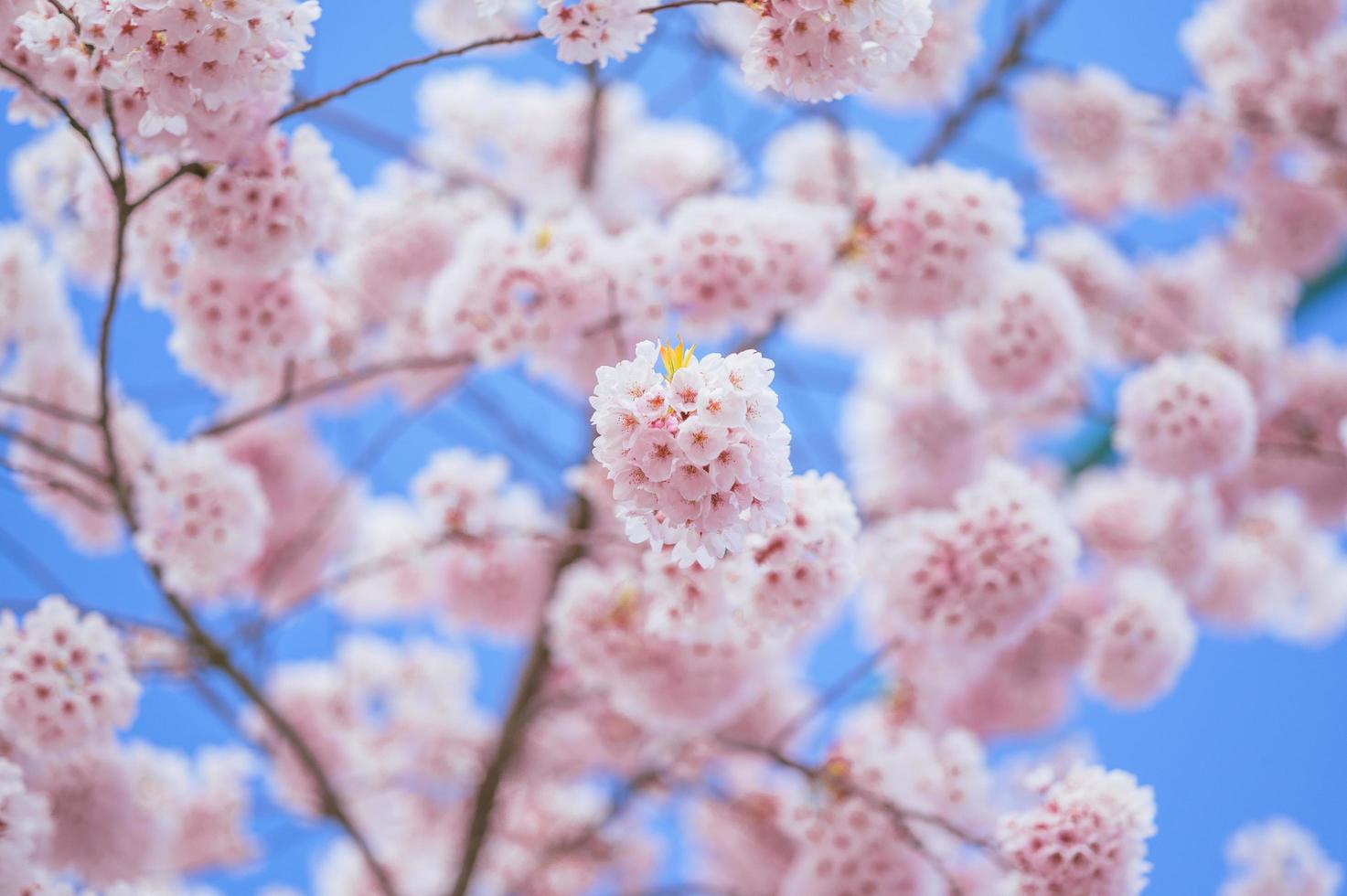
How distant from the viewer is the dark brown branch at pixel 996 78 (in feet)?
6.40

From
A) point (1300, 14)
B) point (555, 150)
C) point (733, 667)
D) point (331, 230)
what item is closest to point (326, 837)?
point (555, 150)

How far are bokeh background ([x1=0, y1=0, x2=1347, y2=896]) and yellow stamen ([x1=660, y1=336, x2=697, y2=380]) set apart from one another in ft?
3.71

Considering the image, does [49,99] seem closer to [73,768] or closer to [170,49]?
[170,49]

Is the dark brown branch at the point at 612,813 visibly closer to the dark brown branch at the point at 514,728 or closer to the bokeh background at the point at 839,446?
the dark brown branch at the point at 514,728

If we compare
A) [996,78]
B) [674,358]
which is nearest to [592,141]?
[996,78]

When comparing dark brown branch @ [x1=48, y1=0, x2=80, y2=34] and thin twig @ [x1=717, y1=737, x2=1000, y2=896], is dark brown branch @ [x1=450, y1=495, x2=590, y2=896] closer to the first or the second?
thin twig @ [x1=717, y1=737, x2=1000, y2=896]

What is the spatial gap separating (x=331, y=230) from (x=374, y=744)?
159 centimetres

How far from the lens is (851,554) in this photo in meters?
1.17

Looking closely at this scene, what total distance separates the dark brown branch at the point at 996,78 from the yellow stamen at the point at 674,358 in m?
1.23

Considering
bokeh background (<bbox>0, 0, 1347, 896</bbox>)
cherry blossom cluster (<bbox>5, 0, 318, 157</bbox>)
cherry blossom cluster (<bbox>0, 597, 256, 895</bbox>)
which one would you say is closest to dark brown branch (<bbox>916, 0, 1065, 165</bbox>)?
bokeh background (<bbox>0, 0, 1347, 896</bbox>)

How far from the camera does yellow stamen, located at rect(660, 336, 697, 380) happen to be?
82cm

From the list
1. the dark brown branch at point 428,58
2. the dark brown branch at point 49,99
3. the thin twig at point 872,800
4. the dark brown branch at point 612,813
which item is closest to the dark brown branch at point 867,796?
the thin twig at point 872,800

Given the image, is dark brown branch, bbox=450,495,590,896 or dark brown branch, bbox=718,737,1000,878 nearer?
dark brown branch, bbox=718,737,1000,878

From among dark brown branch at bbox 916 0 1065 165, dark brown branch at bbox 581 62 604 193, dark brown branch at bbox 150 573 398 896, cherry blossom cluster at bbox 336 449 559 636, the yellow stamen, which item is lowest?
the yellow stamen
